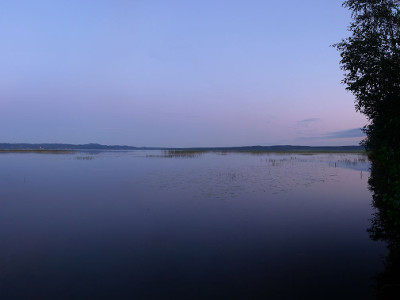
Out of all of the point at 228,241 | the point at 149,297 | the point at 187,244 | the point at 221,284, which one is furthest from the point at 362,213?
the point at 149,297

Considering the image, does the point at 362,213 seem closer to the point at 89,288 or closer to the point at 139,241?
the point at 139,241

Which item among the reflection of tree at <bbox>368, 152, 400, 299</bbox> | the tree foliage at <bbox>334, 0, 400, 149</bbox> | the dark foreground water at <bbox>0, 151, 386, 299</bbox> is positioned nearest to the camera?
the reflection of tree at <bbox>368, 152, 400, 299</bbox>

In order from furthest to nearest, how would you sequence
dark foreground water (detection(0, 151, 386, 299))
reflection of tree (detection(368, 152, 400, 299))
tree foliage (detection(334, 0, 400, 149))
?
tree foliage (detection(334, 0, 400, 149)), dark foreground water (detection(0, 151, 386, 299)), reflection of tree (detection(368, 152, 400, 299))

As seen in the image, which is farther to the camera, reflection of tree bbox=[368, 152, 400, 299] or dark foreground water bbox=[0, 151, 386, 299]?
dark foreground water bbox=[0, 151, 386, 299]

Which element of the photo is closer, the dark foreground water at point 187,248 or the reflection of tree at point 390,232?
the reflection of tree at point 390,232

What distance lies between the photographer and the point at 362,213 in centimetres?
1789

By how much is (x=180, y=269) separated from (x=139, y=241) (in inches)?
145

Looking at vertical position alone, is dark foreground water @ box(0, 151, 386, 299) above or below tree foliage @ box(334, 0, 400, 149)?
below

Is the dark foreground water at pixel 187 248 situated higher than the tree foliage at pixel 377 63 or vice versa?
the tree foliage at pixel 377 63

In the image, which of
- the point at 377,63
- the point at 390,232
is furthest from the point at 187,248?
the point at 377,63

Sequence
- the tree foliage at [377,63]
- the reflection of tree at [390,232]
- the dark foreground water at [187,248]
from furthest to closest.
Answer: the tree foliage at [377,63] → the dark foreground water at [187,248] → the reflection of tree at [390,232]

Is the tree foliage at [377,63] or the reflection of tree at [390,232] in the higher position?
the tree foliage at [377,63]

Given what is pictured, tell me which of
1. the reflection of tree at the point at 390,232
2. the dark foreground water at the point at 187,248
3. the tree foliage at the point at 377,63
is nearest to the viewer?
the reflection of tree at the point at 390,232

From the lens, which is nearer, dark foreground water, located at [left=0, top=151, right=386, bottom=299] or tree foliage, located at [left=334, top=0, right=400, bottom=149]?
dark foreground water, located at [left=0, top=151, right=386, bottom=299]
